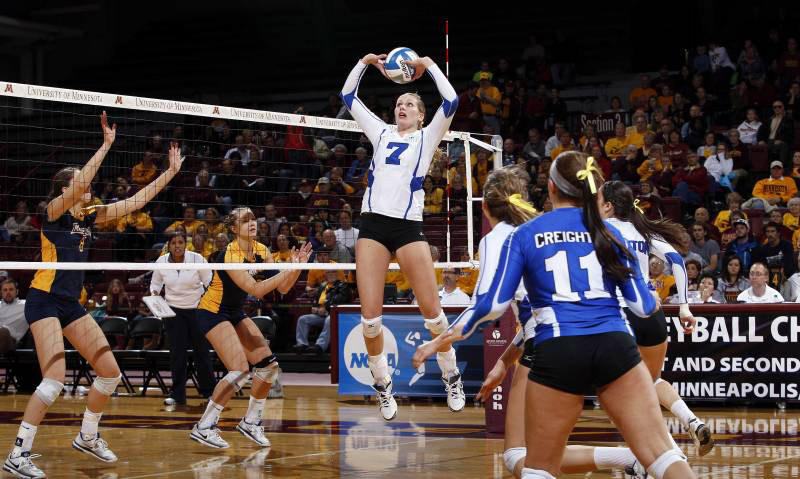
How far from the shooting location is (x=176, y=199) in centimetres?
1889

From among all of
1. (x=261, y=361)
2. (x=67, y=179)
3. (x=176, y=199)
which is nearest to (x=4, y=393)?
(x=176, y=199)

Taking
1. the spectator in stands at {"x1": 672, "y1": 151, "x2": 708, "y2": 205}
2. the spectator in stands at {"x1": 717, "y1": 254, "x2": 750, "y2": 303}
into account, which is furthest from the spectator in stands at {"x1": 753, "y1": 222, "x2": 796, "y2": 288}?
the spectator in stands at {"x1": 672, "y1": 151, "x2": 708, "y2": 205}

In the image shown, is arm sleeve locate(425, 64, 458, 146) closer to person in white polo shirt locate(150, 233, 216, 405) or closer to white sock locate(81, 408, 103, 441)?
white sock locate(81, 408, 103, 441)

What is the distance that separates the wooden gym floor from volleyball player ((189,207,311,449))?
291 millimetres

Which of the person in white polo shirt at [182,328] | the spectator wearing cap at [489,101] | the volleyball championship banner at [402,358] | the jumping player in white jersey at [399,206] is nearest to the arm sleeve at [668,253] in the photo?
the jumping player in white jersey at [399,206]

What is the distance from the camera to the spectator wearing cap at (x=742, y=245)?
14828 mm

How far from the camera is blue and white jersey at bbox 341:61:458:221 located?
7.68 m

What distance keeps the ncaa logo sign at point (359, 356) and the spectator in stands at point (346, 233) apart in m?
1.51

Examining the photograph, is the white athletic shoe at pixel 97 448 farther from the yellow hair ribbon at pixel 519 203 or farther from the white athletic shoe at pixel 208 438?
the yellow hair ribbon at pixel 519 203

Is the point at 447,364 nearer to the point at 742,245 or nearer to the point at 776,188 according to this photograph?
the point at 742,245

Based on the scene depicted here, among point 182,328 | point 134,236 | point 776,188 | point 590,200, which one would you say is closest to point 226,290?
point 182,328

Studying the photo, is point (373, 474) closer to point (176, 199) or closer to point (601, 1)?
point (176, 199)

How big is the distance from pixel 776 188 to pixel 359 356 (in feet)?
22.8

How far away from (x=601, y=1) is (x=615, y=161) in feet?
23.5
